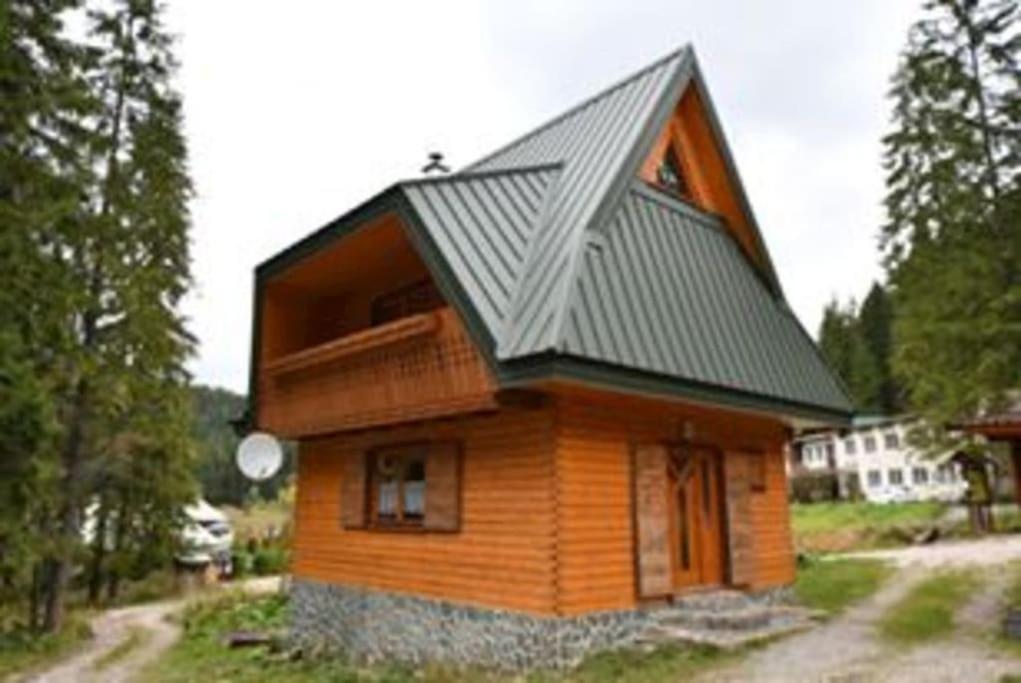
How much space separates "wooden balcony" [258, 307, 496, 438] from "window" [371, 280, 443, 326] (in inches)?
64.4

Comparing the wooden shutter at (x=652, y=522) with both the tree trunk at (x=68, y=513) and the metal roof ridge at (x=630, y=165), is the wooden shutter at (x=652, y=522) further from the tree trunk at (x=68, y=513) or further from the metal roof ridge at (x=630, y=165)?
the tree trunk at (x=68, y=513)

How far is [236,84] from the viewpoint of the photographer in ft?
53.2

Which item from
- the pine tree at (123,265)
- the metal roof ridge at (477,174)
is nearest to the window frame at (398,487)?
the metal roof ridge at (477,174)

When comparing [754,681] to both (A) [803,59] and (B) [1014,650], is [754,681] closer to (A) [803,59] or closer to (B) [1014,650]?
(B) [1014,650]

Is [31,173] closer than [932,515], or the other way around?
[31,173]

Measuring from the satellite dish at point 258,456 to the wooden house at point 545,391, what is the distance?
1.15 ft

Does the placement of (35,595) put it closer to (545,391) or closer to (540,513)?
(540,513)

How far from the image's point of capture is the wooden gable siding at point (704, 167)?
1467 cm

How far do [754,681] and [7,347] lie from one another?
1125cm

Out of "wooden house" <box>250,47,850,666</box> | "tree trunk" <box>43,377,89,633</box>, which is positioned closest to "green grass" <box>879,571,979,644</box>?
"wooden house" <box>250,47,850,666</box>

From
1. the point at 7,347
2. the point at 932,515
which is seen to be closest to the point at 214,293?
the point at 7,347

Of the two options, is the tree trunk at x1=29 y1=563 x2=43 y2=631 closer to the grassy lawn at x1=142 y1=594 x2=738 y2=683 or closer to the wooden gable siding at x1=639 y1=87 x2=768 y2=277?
the grassy lawn at x1=142 y1=594 x2=738 y2=683

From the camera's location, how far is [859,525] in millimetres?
31109

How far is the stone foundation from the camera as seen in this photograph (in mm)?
9953
